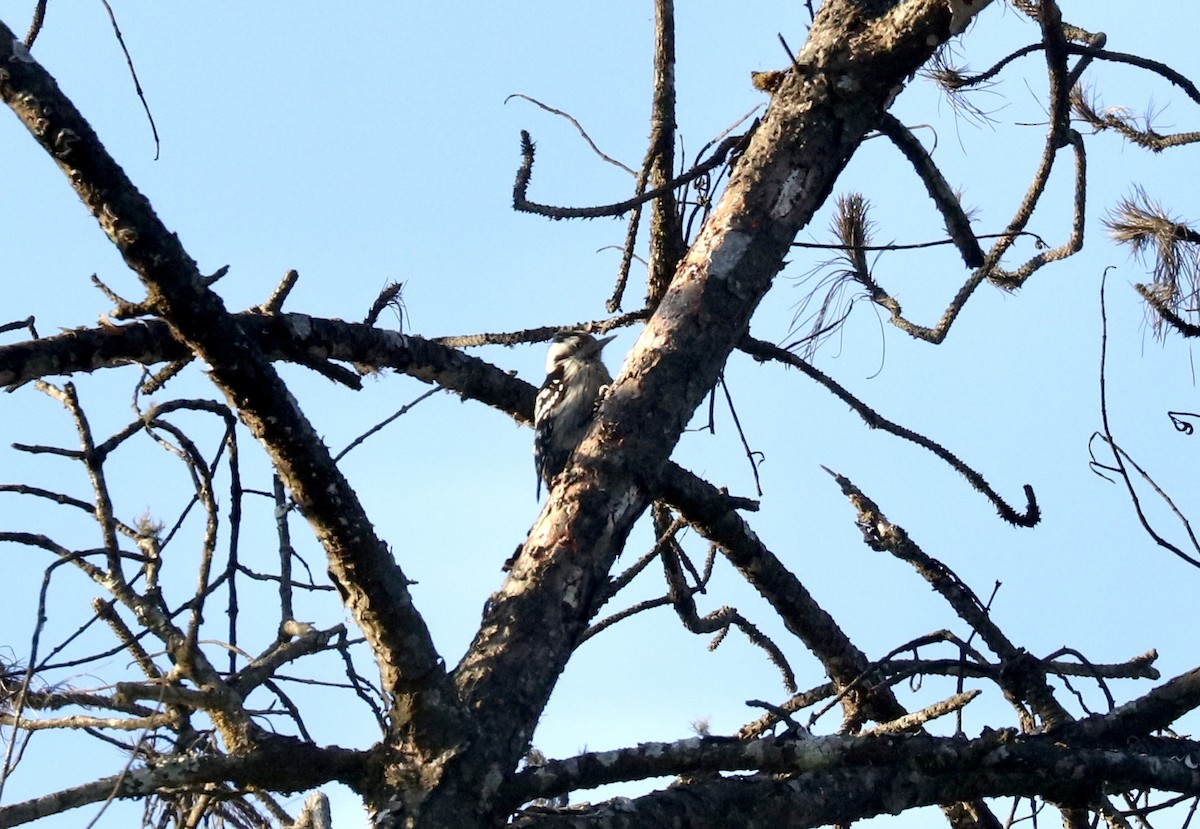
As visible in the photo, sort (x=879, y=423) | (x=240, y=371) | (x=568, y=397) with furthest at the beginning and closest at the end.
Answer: (x=568, y=397), (x=879, y=423), (x=240, y=371)

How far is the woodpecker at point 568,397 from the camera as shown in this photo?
5582 mm

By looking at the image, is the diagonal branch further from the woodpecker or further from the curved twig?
the woodpecker

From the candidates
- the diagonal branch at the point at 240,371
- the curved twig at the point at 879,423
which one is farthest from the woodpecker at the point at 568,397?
the diagonal branch at the point at 240,371

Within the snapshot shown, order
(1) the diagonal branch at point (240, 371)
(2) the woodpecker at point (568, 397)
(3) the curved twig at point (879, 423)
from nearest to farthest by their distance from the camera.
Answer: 1. (1) the diagonal branch at point (240, 371)
2. (3) the curved twig at point (879, 423)
3. (2) the woodpecker at point (568, 397)

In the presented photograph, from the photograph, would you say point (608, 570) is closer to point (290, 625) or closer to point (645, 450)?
point (645, 450)

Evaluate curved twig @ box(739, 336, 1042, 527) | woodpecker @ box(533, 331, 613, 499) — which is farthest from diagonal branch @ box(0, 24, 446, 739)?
woodpecker @ box(533, 331, 613, 499)

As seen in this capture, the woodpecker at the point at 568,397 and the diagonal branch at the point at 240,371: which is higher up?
the woodpecker at the point at 568,397

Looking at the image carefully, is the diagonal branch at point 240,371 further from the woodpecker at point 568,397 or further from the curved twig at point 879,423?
the woodpecker at point 568,397

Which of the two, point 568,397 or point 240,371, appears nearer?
point 240,371

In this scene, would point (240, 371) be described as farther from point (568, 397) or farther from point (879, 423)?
point (568, 397)

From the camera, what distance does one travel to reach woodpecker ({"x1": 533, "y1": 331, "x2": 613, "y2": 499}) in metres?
5.58

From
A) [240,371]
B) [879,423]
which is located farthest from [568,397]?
[240,371]

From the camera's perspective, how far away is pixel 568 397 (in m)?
5.95

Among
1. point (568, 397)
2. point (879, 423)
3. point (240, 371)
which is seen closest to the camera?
point (240, 371)
